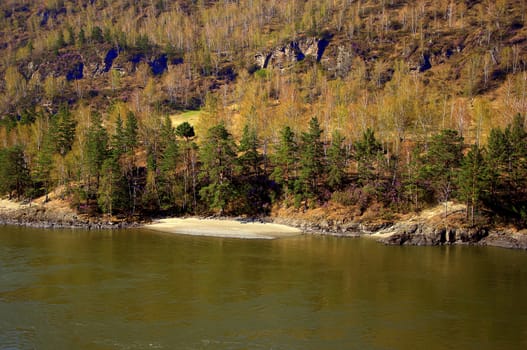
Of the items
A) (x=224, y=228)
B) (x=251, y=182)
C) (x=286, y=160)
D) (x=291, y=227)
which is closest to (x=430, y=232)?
(x=291, y=227)

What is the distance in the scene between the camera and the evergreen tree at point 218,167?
6856 centimetres

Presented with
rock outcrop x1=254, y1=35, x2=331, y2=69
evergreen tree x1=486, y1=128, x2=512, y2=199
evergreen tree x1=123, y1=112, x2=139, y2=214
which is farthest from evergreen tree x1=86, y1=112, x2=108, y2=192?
rock outcrop x1=254, y1=35, x2=331, y2=69

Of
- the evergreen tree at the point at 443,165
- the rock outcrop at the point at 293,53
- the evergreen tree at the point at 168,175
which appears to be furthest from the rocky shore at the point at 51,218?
the rock outcrop at the point at 293,53

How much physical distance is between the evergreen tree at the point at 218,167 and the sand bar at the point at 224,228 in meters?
4.10

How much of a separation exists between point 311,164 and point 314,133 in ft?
19.3

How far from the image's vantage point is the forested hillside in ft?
207

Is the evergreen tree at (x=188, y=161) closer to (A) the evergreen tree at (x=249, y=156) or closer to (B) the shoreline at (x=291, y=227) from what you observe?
(B) the shoreline at (x=291, y=227)

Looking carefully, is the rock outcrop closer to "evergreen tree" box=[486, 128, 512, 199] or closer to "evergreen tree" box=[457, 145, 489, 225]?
"evergreen tree" box=[486, 128, 512, 199]

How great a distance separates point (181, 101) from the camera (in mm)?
Result: 153375

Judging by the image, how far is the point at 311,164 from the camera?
67250 millimetres

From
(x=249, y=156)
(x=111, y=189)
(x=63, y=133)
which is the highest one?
(x=63, y=133)

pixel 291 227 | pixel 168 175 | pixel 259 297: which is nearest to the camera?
pixel 259 297

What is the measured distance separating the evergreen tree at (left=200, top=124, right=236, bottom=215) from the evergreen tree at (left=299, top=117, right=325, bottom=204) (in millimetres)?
11614

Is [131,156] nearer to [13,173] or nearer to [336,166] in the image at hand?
[13,173]
